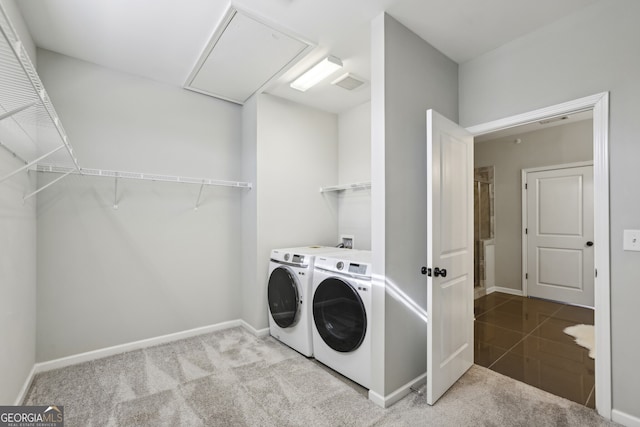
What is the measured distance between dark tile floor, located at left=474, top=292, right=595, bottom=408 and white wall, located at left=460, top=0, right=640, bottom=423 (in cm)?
48

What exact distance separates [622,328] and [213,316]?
3.25 metres

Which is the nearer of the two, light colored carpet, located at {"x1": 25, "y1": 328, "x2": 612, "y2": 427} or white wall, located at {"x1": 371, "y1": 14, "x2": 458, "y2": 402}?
light colored carpet, located at {"x1": 25, "y1": 328, "x2": 612, "y2": 427}

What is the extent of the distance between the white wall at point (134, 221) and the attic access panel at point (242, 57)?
36 cm

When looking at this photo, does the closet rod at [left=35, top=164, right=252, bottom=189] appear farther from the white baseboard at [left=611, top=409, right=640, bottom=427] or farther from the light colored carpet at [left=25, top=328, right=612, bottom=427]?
the white baseboard at [left=611, top=409, right=640, bottom=427]

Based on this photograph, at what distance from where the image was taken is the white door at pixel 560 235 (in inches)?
159

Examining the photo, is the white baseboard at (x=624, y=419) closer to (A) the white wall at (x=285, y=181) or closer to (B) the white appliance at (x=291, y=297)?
(B) the white appliance at (x=291, y=297)

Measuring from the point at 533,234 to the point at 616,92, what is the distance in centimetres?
329

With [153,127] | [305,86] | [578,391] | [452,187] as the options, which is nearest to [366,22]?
[305,86]

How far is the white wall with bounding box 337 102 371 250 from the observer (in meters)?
3.28

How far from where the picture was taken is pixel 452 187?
2.15m

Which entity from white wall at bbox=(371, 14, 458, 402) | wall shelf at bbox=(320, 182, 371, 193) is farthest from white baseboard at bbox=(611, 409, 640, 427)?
wall shelf at bbox=(320, 182, 371, 193)

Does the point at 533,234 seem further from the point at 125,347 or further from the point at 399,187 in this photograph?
the point at 125,347

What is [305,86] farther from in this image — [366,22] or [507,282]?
[507,282]

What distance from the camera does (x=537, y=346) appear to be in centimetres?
279
